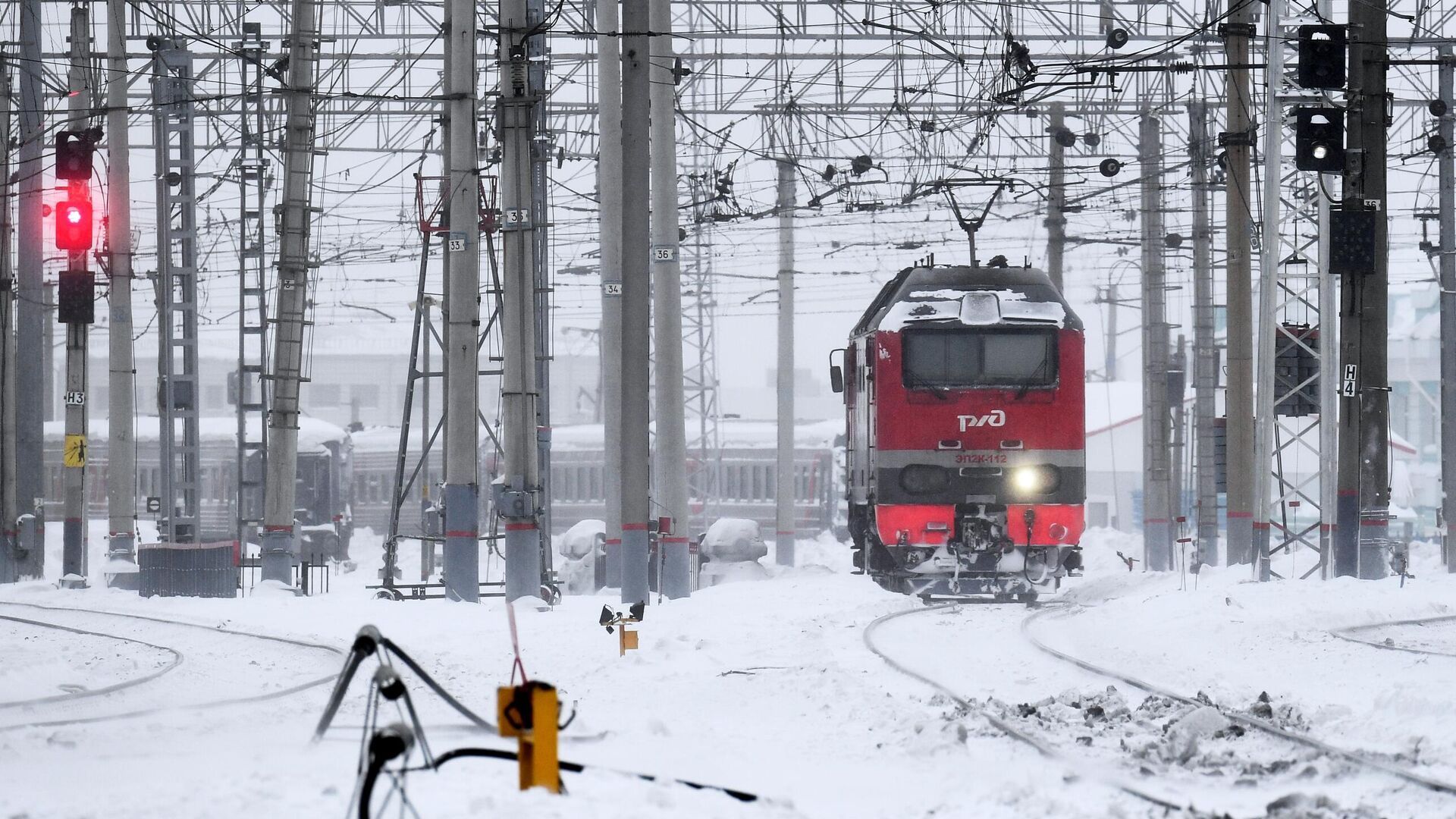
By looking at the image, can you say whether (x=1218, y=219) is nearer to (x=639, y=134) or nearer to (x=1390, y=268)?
(x=639, y=134)

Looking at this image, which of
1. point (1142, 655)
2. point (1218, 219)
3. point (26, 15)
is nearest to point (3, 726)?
point (1142, 655)

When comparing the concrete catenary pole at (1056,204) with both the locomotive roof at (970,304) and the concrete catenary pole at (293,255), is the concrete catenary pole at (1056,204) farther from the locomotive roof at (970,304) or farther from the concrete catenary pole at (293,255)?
the concrete catenary pole at (293,255)

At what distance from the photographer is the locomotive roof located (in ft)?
72.4

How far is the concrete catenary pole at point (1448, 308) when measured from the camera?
99.9ft

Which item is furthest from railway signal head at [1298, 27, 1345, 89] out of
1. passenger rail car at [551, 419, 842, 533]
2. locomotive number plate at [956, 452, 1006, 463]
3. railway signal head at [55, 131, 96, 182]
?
passenger rail car at [551, 419, 842, 533]

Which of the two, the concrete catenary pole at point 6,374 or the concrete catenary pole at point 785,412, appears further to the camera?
the concrete catenary pole at point 785,412

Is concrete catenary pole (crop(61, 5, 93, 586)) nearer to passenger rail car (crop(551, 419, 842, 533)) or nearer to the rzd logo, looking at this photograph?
the rzd logo

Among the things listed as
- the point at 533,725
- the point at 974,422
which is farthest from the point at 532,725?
the point at 974,422

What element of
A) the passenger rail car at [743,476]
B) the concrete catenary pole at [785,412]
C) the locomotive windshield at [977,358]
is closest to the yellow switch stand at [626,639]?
the locomotive windshield at [977,358]

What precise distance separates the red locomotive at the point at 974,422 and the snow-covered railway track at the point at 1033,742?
5.68 metres

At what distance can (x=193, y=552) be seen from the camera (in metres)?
27.3

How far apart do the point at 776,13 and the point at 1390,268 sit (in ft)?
223

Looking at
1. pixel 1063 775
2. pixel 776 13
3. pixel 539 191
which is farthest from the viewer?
pixel 776 13

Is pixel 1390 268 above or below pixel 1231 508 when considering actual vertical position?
above
